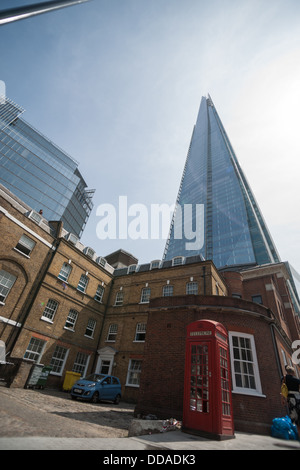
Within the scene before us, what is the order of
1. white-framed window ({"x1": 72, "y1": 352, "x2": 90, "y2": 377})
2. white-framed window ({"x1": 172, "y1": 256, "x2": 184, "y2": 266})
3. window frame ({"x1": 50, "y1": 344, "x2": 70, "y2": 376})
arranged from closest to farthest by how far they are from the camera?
window frame ({"x1": 50, "y1": 344, "x2": 70, "y2": 376}) < white-framed window ({"x1": 72, "y1": 352, "x2": 90, "y2": 377}) < white-framed window ({"x1": 172, "y1": 256, "x2": 184, "y2": 266})

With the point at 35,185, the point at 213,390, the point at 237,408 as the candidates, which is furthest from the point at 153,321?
the point at 35,185

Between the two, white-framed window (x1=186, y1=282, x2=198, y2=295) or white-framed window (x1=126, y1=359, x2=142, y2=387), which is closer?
white-framed window (x1=126, y1=359, x2=142, y2=387)

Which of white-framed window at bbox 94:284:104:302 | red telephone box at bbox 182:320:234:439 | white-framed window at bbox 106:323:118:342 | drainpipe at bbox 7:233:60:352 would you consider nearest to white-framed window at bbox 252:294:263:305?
white-framed window at bbox 106:323:118:342

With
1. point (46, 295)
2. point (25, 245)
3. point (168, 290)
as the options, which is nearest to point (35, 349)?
point (46, 295)

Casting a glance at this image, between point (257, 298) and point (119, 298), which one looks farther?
point (257, 298)

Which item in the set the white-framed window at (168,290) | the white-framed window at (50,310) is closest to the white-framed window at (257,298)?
the white-framed window at (168,290)

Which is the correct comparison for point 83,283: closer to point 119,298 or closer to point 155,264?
point 119,298

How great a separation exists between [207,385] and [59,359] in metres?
15.3

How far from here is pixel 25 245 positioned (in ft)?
56.7

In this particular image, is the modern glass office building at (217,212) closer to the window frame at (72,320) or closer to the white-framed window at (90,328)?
the white-framed window at (90,328)

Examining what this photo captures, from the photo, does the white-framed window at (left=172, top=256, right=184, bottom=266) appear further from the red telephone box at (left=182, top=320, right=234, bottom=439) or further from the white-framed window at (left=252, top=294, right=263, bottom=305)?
the red telephone box at (left=182, top=320, right=234, bottom=439)

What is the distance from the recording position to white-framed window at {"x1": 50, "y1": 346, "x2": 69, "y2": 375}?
17.2m

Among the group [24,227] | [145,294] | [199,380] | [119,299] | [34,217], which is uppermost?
[34,217]
